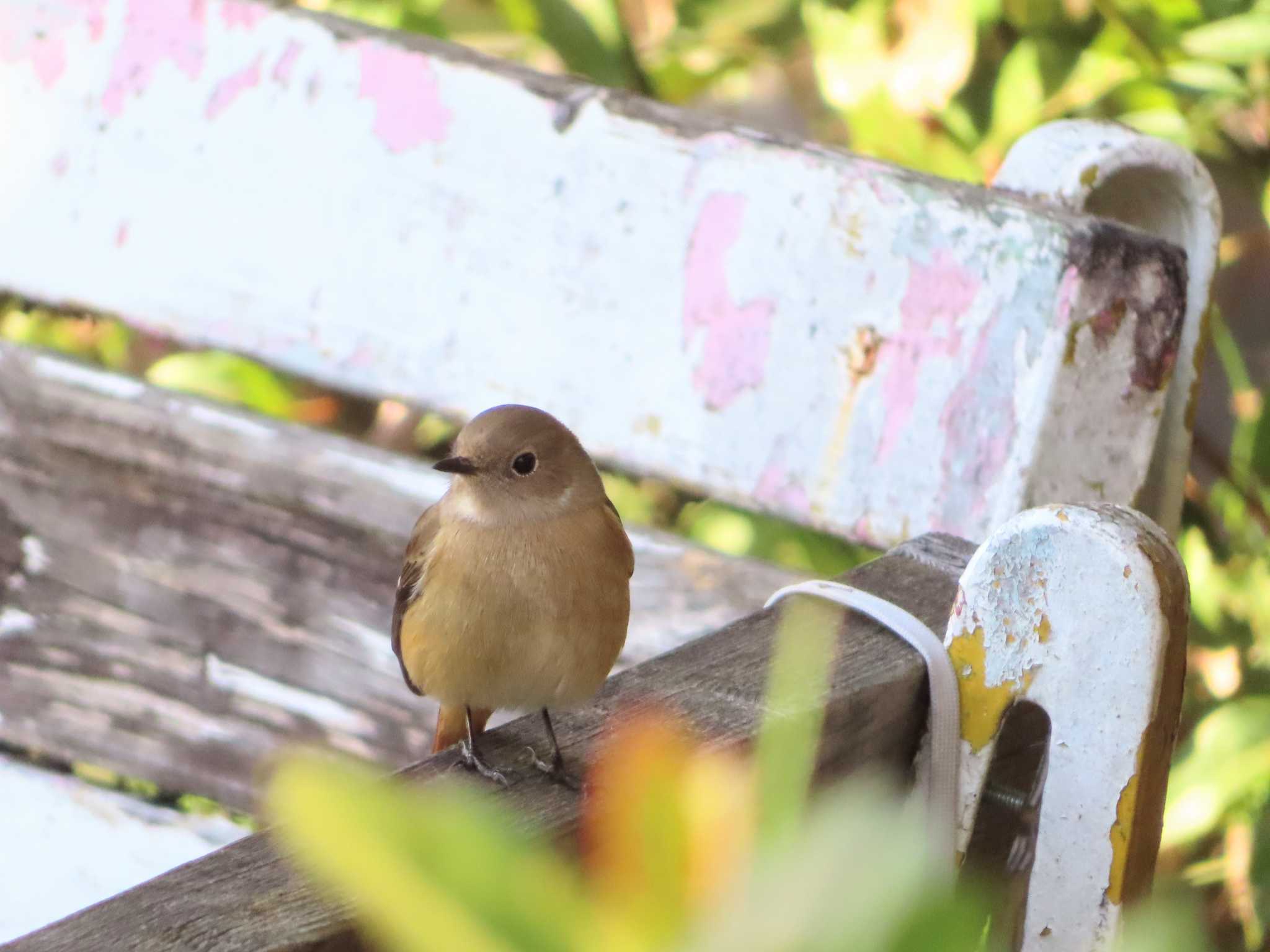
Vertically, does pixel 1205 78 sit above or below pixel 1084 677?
above

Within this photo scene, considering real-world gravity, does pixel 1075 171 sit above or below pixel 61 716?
above

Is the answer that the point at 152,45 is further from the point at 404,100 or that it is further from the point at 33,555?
the point at 33,555

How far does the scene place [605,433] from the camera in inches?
65.6

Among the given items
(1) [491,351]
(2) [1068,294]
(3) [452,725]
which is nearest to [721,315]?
(1) [491,351]

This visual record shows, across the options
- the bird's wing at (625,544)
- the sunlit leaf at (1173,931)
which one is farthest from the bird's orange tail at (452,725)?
the sunlit leaf at (1173,931)

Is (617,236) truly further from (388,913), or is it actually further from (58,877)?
(388,913)

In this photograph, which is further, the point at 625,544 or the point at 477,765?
the point at 625,544

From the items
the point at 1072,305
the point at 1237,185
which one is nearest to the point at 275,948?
the point at 1072,305

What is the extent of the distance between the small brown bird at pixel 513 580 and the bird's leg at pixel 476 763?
0.74ft

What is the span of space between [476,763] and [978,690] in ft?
1.09

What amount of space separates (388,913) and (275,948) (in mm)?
464

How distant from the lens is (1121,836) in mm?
1024

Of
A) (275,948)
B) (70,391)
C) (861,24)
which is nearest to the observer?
(275,948)

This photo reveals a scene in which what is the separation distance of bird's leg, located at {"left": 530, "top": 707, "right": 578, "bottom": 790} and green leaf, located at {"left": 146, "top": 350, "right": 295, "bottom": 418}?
1.33 m
